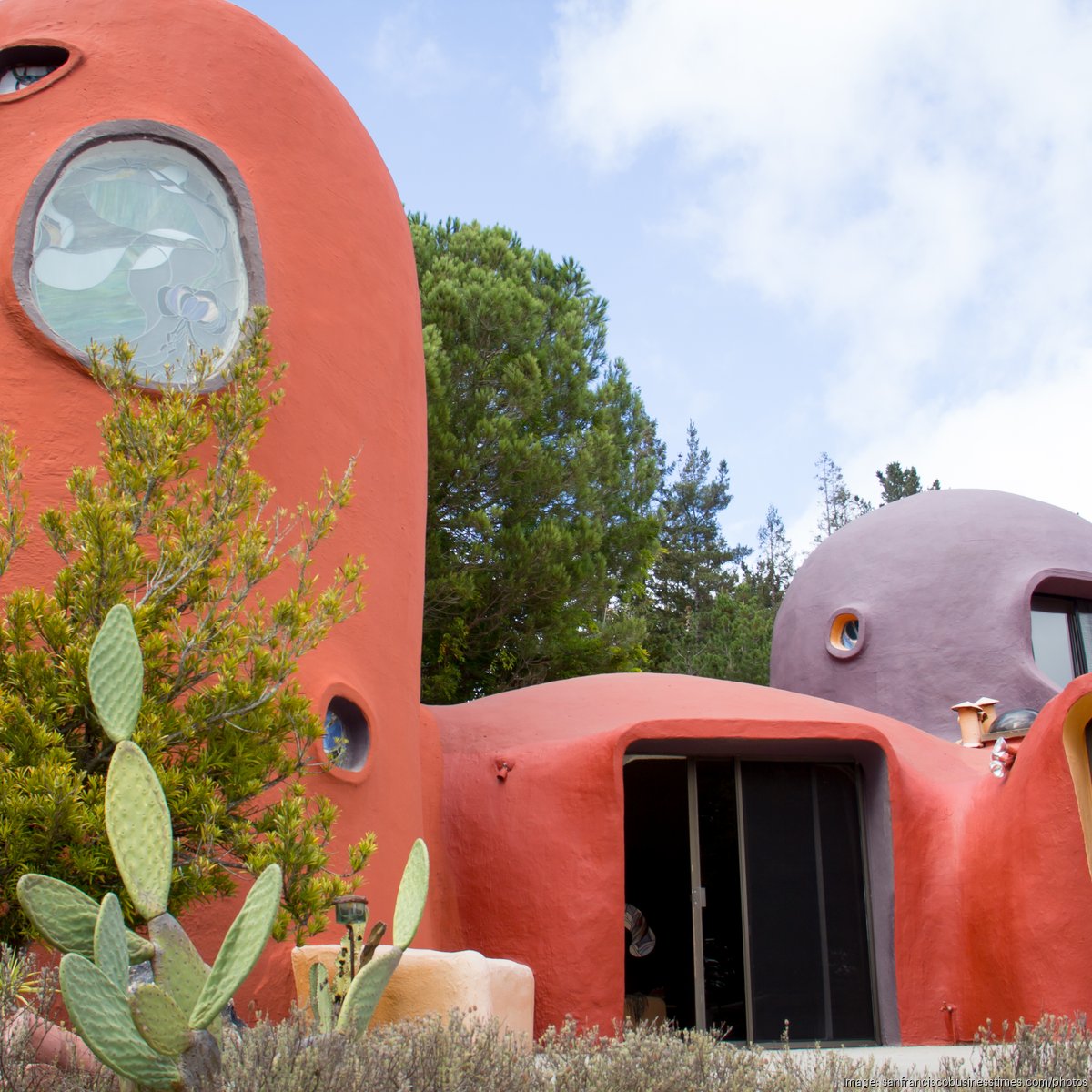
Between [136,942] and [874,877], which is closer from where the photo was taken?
[136,942]

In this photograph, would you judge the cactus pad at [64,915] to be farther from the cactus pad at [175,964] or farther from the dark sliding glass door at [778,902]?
the dark sliding glass door at [778,902]

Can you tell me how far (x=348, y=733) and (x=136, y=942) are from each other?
9.67ft

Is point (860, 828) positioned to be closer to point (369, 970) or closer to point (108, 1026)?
point (369, 970)

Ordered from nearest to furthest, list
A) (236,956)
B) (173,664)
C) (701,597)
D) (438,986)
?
(236,956), (173,664), (438,986), (701,597)

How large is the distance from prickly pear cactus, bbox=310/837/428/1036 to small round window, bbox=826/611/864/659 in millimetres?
8683

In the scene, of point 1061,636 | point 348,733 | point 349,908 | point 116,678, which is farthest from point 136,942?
point 1061,636

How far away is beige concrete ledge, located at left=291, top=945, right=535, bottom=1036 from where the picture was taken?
5.21 metres

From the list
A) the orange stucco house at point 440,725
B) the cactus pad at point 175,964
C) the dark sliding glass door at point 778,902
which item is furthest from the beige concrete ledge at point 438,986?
the dark sliding glass door at point 778,902

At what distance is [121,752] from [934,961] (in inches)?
249

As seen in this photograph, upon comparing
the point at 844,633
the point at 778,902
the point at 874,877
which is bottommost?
the point at 778,902

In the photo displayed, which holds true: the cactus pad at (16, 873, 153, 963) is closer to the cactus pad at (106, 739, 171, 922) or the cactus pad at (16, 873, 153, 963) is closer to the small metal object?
the cactus pad at (106, 739, 171, 922)

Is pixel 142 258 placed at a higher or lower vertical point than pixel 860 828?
higher

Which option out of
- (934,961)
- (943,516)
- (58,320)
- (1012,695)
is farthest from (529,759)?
(943,516)

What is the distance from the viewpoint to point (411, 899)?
473 centimetres
